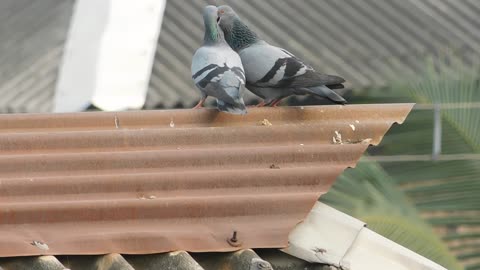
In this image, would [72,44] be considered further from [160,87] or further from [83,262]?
[83,262]

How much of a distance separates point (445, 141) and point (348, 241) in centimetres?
497

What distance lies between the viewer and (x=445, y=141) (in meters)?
7.98

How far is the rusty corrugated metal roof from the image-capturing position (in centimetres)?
303

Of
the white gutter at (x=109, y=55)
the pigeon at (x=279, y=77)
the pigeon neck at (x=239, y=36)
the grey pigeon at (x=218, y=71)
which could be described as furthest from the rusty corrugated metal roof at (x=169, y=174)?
the white gutter at (x=109, y=55)

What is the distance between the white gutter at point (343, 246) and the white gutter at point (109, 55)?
4975 mm

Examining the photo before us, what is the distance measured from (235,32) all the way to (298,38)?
16.0ft

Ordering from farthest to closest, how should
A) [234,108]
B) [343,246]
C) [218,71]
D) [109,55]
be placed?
[109,55] < [218,71] < [234,108] < [343,246]

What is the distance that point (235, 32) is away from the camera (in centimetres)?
454

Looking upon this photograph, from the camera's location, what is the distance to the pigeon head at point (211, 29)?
4.16 m

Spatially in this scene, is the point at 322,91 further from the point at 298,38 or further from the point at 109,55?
the point at 298,38

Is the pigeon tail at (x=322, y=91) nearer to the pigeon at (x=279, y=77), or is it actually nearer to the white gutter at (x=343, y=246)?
the pigeon at (x=279, y=77)

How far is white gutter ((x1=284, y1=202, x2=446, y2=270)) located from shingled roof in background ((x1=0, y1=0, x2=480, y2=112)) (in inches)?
210

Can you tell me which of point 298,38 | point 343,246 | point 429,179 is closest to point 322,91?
point 343,246

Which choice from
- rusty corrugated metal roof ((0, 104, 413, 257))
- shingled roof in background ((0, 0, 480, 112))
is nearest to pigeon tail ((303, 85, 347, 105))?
rusty corrugated metal roof ((0, 104, 413, 257))
